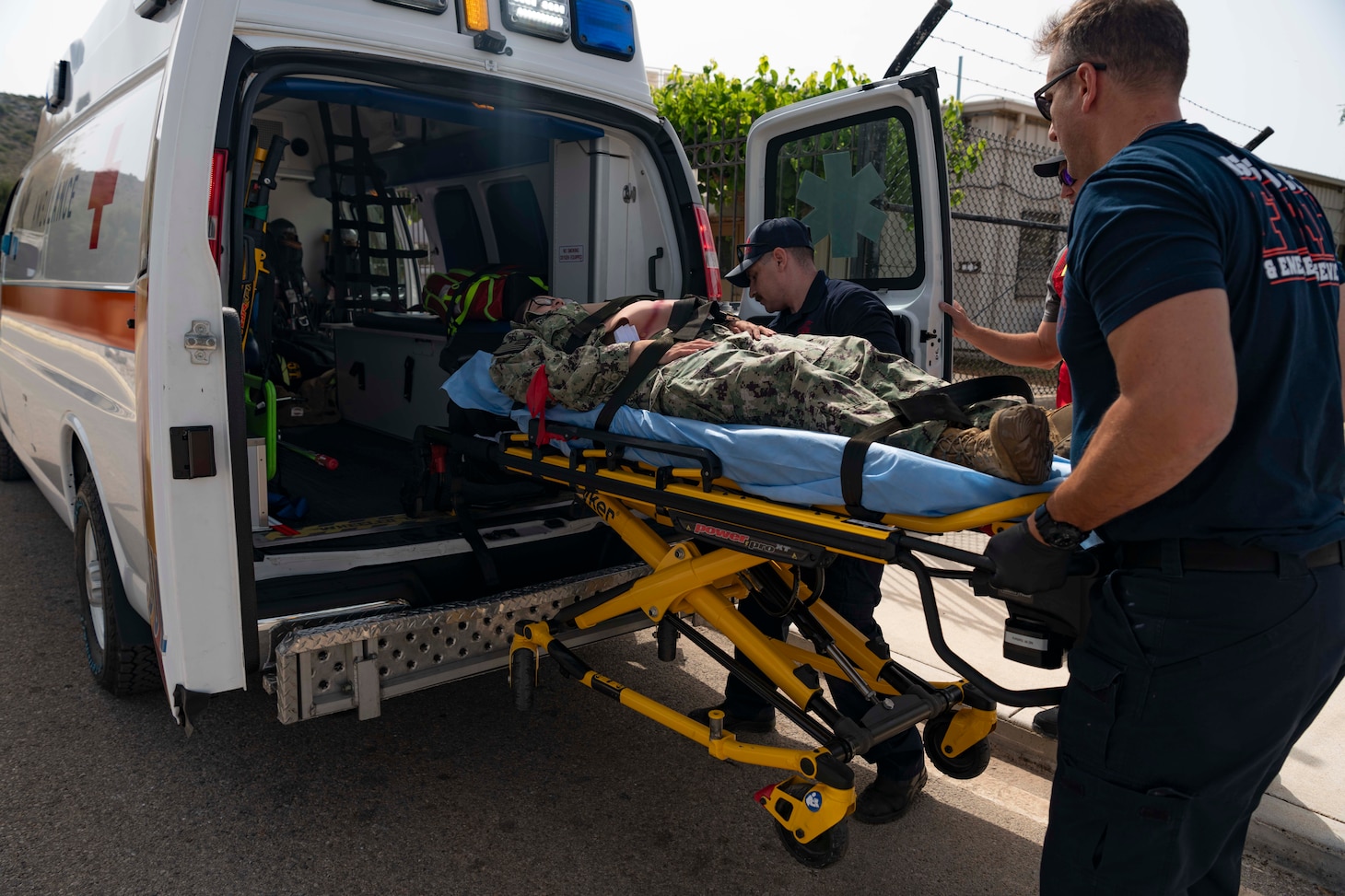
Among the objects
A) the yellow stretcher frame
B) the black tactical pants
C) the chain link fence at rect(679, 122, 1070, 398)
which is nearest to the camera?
the black tactical pants

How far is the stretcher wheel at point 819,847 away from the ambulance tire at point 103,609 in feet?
7.37

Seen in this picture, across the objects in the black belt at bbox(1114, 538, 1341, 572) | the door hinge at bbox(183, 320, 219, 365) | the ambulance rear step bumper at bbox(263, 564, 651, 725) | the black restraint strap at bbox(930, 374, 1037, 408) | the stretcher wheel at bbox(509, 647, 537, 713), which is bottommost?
the stretcher wheel at bbox(509, 647, 537, 713)

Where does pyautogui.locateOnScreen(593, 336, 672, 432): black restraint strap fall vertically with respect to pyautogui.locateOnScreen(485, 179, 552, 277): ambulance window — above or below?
below

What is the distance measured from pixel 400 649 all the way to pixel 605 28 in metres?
2.41

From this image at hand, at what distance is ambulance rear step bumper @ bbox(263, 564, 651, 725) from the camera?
2.47 m

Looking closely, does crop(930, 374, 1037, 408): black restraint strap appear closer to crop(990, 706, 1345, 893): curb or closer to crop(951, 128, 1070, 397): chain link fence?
crop(990, 706, 1345, 893): curb

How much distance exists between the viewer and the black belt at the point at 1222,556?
1539 mm

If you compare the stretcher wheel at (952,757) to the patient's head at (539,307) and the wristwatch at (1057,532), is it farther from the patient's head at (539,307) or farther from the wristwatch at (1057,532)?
the patient's head at (539,307)

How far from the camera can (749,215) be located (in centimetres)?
425

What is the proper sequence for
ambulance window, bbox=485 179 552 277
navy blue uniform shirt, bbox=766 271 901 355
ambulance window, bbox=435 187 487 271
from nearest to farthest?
navy blue uniform shirt, bbox=766 271 901 355 < ambulance window, bbox=485 179 552 277 < ambulance window, bbox=435 187 487 271

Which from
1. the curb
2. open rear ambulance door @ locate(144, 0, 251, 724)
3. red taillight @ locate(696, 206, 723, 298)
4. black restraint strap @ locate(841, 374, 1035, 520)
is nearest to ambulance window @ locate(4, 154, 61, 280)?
open rear ambulance door @ locate(144, 0, 251, 724)

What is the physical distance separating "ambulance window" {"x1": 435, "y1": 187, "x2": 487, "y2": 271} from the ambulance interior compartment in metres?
0.01

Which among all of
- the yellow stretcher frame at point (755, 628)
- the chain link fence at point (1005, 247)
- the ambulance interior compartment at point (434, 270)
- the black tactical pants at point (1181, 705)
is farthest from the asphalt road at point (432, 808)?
the chain link fence at point (1005, 247)

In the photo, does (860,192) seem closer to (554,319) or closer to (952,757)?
(554,319)
